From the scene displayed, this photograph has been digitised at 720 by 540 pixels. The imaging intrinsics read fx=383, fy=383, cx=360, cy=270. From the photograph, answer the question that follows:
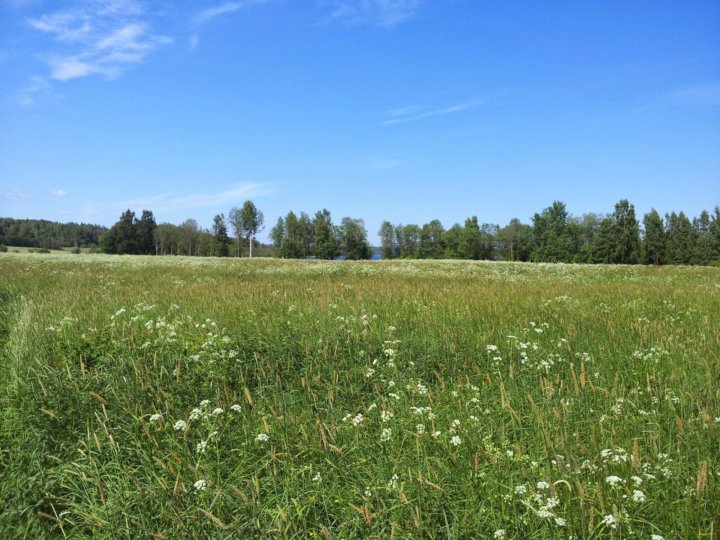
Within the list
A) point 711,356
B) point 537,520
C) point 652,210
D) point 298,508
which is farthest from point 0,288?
point 652,210

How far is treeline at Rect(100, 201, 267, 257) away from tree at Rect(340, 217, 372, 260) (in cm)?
2440

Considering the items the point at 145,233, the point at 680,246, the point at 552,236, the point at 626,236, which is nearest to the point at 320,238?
the point at 145,233

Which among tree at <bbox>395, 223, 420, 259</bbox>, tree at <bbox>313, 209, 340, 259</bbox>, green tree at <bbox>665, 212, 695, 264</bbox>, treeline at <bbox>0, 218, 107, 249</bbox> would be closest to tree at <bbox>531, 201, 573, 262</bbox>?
green tree at <bbox>665, 212, 695, 264</bbox>

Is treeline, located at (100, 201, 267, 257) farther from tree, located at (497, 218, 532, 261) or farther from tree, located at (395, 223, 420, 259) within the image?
tree, located at (497, 218, 532, 261)

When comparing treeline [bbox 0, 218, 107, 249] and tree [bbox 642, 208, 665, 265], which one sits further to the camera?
treeline [bbox 0, 218, 107, 249]

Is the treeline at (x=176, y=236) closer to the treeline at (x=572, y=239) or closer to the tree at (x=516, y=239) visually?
the treeline at (x=572, y=239)

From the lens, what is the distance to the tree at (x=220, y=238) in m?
104

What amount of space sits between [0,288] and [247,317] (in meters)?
11.9

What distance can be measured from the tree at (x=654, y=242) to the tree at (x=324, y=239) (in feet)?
237

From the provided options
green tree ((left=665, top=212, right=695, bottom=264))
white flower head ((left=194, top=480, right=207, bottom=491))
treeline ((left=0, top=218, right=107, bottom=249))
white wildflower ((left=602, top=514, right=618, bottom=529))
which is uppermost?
treeline ((left=0, top=218, right=107, bottom=249))

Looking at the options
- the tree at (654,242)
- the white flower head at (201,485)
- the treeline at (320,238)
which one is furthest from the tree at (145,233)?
the tree at (654,242)

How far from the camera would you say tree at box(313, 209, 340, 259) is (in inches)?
4188

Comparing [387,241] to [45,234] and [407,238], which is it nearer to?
[407,238]

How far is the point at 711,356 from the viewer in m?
5.36
